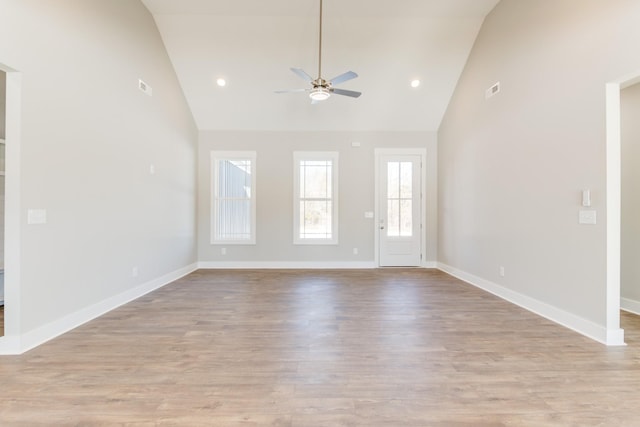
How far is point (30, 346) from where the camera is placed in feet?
8.30

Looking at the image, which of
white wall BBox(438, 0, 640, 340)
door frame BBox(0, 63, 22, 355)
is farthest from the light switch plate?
door frame BBox(0, 63, 22, 355)

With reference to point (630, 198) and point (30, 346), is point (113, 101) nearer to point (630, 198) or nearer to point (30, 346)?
point (30, 346)

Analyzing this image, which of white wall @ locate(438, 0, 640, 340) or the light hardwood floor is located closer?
the light hardwood floor

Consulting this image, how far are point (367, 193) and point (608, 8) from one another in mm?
4322

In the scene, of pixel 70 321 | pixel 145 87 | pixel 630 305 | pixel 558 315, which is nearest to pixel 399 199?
pixel 558 315

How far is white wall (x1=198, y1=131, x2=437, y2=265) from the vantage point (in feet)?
20.9

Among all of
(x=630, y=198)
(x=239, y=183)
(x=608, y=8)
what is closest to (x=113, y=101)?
(x=239, y=183)

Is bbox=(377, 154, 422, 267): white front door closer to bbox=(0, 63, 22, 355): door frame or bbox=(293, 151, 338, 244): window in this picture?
bbox=(293, 151, 338, 244): window

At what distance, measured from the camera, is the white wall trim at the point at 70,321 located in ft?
8.03

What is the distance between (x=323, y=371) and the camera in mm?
2174

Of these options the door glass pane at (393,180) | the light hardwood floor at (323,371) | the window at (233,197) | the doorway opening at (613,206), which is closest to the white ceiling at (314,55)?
the window at (233,197)

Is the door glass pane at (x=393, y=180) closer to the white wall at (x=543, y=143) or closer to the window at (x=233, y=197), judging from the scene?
the white wall at (x=543, y=143)

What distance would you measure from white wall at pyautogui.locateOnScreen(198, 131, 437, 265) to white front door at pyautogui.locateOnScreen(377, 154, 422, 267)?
22 cm

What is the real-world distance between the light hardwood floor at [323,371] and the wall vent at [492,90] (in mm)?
2963
